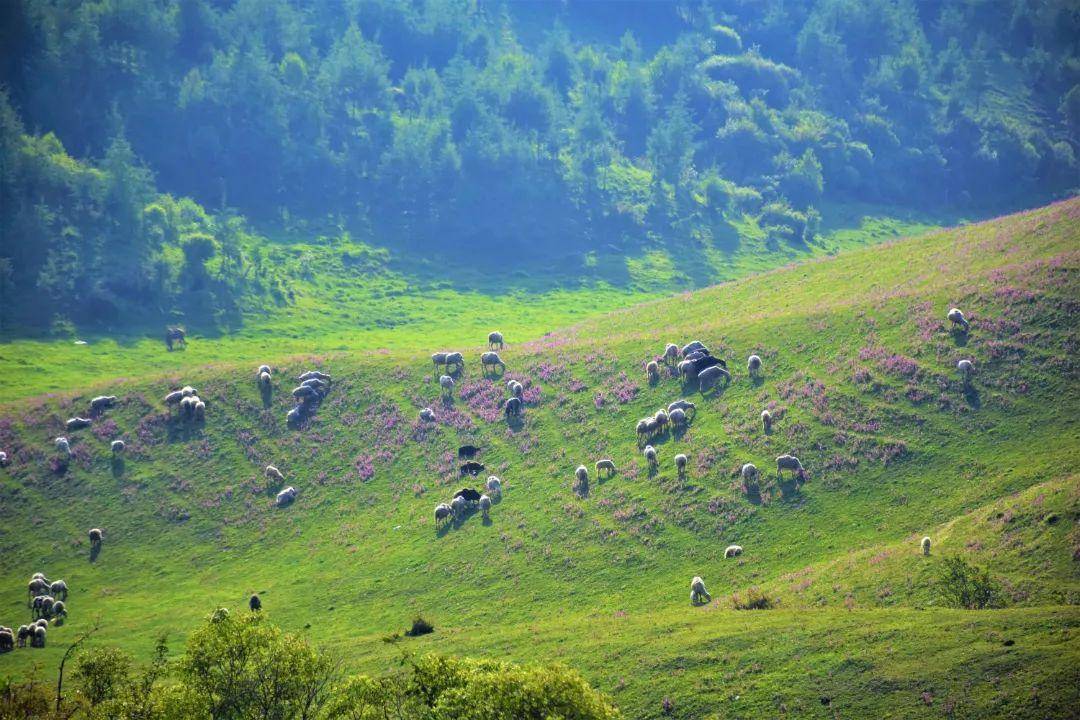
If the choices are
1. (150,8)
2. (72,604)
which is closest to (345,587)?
(72,604)

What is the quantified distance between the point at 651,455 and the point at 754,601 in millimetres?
19640

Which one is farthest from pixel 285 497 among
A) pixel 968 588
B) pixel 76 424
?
pixel 968 588

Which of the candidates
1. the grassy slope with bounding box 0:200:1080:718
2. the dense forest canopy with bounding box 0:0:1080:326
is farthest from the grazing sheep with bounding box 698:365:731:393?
the dense forest canopy with bounding box 0:0:1080:326

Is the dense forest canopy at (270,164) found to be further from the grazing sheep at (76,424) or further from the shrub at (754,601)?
the shrub at (754,601)

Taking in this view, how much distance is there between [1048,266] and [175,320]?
108914 millimetres

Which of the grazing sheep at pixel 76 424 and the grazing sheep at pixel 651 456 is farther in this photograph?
the grazing sheep at pixel 76 424

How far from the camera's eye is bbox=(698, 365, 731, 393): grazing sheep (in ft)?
258

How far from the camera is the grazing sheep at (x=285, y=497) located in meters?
77.6

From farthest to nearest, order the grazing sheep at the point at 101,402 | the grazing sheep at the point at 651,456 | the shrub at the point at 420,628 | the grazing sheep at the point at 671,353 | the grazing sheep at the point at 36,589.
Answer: the grazing sheep at the point at 101,402, the grazing sheep at the point at 671,353, the grazing sheep at the point at 651,456, the grazing sheep at the point at 36,589, the shrub at the point at 420,628

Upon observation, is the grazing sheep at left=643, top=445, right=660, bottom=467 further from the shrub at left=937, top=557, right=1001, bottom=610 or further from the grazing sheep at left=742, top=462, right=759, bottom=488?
the shrub at left=937, top=557, right=1001, bottom=610

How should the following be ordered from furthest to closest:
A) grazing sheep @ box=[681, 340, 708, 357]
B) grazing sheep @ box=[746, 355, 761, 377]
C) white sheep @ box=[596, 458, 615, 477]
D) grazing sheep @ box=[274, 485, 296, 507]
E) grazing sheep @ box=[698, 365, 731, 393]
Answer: grazing sheep @ box=[681, 340, 708, 357], grazing sheep @ box=[698, 365, 731, 393], grazing sheep @ box=[746, 355, 761, 377], grazing sheep @ box=[274, 485, 296, 507], white sheep @ box=[596, 458, 615, 477]

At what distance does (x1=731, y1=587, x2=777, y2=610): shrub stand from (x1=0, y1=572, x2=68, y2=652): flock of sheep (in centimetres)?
4463

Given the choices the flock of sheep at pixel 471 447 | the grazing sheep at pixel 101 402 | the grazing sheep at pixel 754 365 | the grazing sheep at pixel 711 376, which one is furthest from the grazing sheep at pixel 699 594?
the grazing sheep at pixel 101 402

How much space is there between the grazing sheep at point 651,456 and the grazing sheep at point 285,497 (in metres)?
29.4
